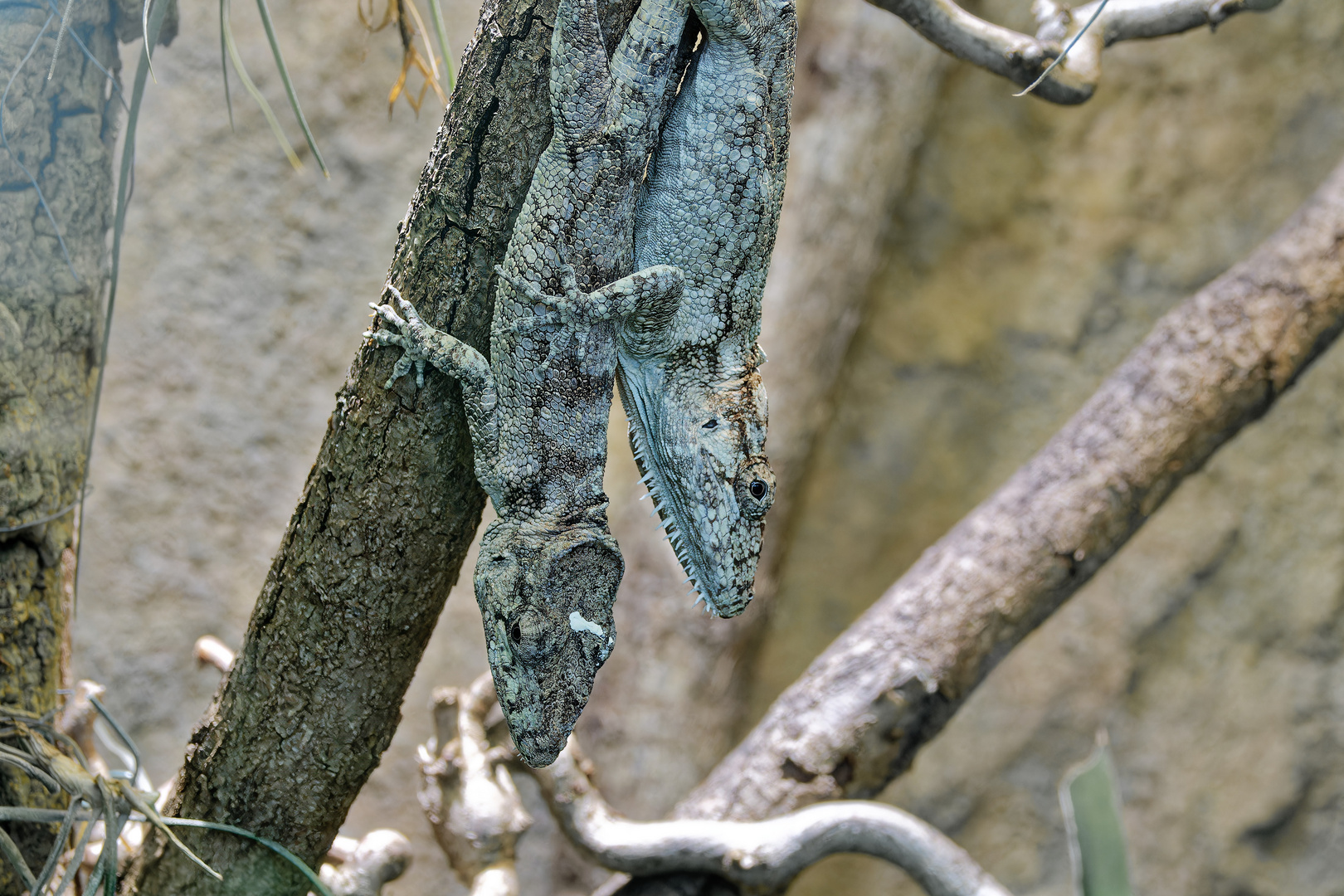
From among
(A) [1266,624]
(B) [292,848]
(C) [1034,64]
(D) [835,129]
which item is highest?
(D) [835,129]

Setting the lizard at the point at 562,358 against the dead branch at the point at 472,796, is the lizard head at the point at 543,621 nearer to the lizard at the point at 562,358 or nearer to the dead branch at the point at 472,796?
the lizard at the point at 562,358

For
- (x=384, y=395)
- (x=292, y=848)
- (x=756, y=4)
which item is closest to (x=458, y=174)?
(x=384, y=395)

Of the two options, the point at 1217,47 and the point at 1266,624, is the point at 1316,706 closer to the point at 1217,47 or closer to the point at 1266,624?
the point at 1266,624

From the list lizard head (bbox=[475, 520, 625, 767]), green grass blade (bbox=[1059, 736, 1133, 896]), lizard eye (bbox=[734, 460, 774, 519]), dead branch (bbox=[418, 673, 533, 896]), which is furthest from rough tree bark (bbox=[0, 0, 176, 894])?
green grass blade (bbox=[1059, 736, 1133, 896])

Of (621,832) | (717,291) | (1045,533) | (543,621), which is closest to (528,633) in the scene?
(543,621)

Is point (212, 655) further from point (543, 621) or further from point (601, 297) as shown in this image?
point (601, 297)

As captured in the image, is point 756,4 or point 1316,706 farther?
point 1316,706
